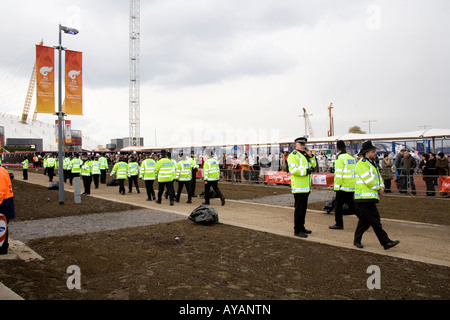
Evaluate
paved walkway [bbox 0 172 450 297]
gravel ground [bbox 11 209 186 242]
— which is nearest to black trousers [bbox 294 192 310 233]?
paved walkway [bbox 0 172 450 297]

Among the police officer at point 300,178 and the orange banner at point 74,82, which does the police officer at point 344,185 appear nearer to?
the police officer at point 300,178

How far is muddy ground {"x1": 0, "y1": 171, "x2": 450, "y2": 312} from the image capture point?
434 centimetres

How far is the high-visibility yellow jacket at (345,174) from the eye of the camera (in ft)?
26.3

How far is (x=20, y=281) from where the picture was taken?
4.74 m

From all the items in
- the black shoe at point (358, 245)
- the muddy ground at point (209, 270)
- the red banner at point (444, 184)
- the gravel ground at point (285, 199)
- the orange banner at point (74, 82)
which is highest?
the orange banner at point (74, 82)

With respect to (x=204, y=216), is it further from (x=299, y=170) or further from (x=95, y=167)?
(x=95, y=167)

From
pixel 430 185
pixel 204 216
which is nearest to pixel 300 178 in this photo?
pixel 204 216

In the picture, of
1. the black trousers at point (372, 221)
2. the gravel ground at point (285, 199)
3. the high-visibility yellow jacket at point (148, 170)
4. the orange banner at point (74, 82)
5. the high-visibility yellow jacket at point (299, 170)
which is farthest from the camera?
the high-visibility yellow jacket at point (148, 170)

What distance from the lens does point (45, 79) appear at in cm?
1273

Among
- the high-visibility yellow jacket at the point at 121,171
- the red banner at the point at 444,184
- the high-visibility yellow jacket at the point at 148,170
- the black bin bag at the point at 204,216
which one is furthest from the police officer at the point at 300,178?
the high-visibility yellow jacket at the point at 121,171

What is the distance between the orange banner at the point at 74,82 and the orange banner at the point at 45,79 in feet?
1.67

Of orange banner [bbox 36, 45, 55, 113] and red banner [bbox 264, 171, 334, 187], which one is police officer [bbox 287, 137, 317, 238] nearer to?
orange banner [bbox 36, 45, 55, 113]

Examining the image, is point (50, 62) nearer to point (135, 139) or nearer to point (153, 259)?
point (153, 259)
